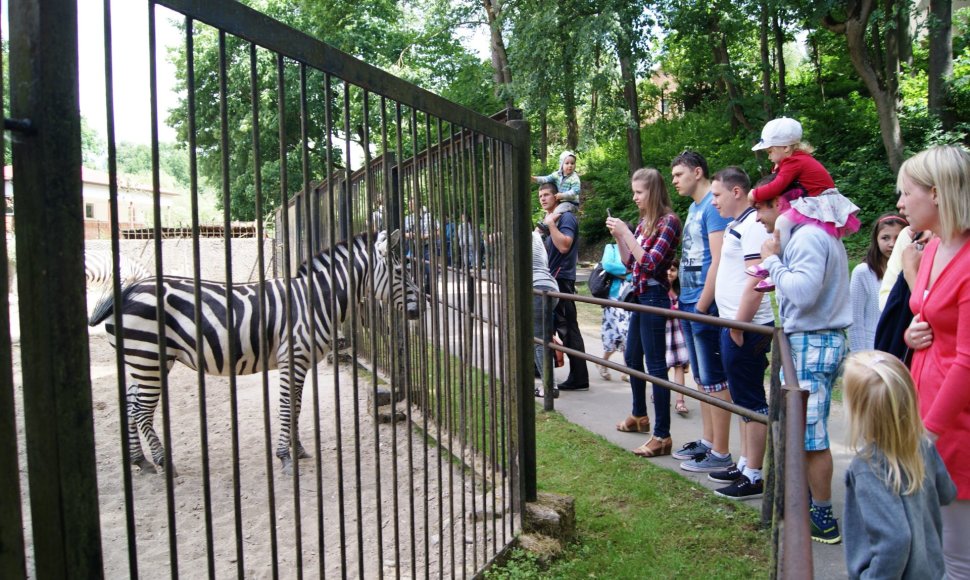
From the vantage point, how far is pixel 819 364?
335 cm

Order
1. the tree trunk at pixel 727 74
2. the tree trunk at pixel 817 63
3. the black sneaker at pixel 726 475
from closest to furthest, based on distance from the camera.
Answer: the black sneaker at pixel 726 475, the tree trunk at pixel 727 74, the tree trunk at pixel 817 63

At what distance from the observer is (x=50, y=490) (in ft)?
4.24

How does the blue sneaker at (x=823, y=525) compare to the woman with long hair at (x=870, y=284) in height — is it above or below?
below

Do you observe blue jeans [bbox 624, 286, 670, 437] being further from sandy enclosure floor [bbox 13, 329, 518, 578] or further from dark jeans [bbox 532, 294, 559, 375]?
sandy enclosure floor [bbox 13, 329, 518, 578]

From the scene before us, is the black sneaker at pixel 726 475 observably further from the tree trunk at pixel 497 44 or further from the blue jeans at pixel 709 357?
the tree trunk at pixel 497 44

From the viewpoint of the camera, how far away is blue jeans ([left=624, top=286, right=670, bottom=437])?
4.78m

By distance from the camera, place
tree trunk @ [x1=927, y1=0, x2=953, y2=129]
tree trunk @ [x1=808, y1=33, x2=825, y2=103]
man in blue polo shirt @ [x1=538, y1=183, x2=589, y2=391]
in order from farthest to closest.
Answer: tree trunk @ [x1=808, y1=33, x2=825, y2=103], tree trunk @ [x1=927, y1=0, x2=953, y2=129], man in blue polo shirt @ [x1=538, y1=183, x2=589, y2=391]

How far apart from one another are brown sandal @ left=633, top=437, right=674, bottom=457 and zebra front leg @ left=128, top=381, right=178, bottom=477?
315 cm

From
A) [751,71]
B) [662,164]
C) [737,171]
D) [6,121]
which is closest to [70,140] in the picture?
[6,121]

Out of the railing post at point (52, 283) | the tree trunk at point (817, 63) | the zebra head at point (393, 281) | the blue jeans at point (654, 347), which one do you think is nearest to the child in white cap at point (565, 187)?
the blue jeans at point (654, 347)

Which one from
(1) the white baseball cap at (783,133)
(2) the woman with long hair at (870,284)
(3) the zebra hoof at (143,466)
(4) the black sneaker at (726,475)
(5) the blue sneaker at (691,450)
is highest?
(1) the white baseball cap at (783,133)

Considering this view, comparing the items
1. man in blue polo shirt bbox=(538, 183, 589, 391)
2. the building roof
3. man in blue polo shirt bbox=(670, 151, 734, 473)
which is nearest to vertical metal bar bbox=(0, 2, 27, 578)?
the building roof

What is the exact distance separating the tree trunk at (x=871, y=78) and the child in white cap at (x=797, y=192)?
13100mm

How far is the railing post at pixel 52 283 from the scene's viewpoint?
1241 mm
